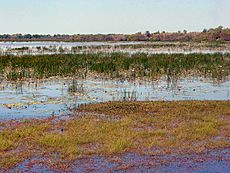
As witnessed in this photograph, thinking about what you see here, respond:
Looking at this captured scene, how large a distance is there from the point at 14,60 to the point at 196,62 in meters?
14.1

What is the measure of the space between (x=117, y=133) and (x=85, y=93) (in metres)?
7.97

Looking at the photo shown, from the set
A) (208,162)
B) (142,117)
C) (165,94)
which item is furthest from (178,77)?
(208,162)

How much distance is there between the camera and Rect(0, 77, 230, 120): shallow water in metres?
15.9

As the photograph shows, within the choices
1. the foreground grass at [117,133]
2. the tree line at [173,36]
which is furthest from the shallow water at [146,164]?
the tree line at [173,36]

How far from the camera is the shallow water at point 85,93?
52.1ft

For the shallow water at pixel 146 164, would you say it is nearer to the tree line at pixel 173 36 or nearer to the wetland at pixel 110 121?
the wetland at pixel 110 121

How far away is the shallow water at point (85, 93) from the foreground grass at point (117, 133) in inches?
69.9

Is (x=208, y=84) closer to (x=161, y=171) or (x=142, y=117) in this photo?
(x=142, y=117)

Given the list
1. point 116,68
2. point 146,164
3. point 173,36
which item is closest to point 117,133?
point 146,164

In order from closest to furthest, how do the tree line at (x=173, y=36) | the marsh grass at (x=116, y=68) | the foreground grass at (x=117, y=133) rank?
the foreground grass at (x=117, y=133) → the marsh grass at (x=116, y=68) → the tree line at (x=173, y=36)

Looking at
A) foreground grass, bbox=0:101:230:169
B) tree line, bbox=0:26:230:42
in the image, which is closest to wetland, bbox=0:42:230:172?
foreground grass, bbox=0:101:230:169

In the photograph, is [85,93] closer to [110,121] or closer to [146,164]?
[110,121]

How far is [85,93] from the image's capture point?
63.5 feet

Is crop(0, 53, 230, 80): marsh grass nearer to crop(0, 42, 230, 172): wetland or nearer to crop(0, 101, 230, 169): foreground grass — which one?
crop(0, 42, 230, 172): wetland
